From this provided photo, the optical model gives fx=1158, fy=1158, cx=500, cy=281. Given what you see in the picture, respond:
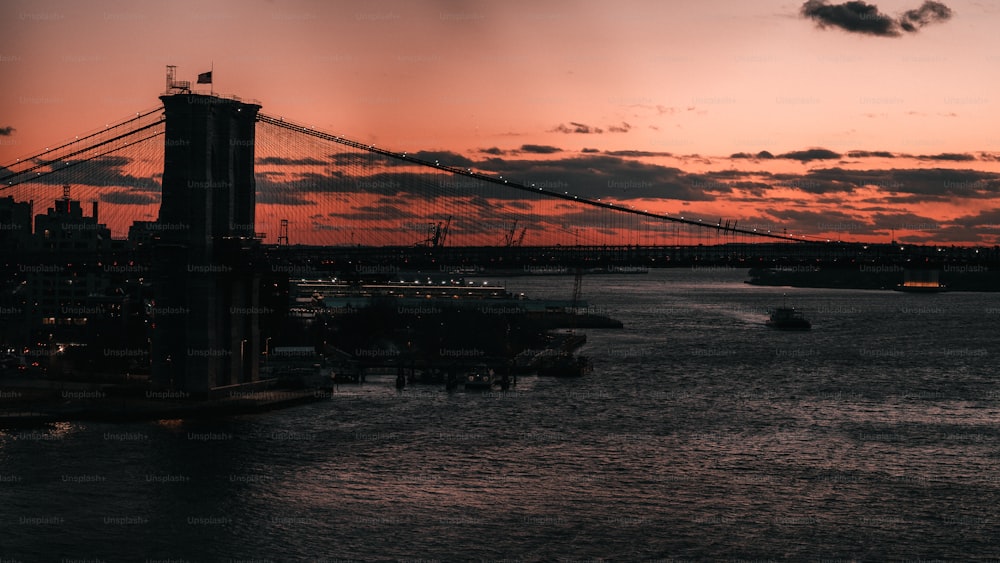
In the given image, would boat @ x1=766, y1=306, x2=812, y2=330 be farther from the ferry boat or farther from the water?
the ferry boat

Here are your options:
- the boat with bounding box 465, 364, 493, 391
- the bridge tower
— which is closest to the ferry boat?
the boat with bounding box 465, 364, 493, 391

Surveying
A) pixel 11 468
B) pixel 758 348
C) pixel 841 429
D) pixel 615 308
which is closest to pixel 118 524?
pixel 11 468

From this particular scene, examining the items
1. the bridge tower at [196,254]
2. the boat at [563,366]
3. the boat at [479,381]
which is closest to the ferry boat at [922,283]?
the boat at [563,366]

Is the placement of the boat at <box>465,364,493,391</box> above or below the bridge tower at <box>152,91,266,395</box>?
below

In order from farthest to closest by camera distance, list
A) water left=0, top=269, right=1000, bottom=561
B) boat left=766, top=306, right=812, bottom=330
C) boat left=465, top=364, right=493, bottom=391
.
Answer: boat left=766, top=306, right=812, bottom=330, boat left=465, top=364, right=493, bottom=391, water left=0, top=269, right=1000, bottom=561

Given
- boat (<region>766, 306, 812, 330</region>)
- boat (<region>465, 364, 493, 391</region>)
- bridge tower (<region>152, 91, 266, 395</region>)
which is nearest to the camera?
bridge tower (<region>152, 91, 266, 395</region>)

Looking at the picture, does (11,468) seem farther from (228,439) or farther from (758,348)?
(758,348)

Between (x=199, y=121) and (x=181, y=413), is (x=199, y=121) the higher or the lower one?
the higher one
